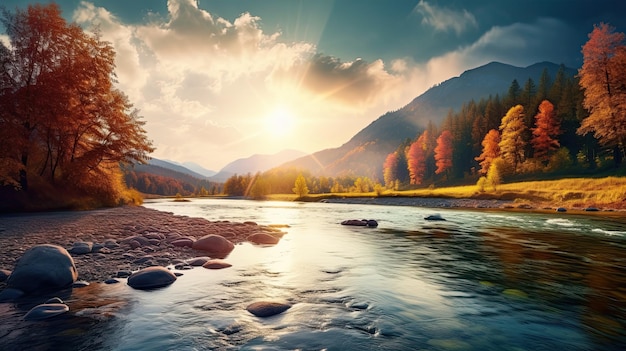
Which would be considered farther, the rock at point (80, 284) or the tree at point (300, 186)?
the tree at point (300, 186)

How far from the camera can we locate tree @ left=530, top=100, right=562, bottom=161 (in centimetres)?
6788

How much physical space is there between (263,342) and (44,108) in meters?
30.3

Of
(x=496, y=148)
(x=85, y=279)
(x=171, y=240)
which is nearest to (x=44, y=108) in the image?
(x=171, y=240)

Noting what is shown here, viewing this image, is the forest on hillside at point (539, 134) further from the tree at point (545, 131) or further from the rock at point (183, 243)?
the rock at point (183, 243)

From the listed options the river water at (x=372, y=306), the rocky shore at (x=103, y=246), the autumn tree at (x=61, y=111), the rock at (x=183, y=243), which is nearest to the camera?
the river water at (x=372, y=306)

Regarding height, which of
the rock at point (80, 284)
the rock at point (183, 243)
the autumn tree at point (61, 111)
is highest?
the autumn tree at point (61, 111)

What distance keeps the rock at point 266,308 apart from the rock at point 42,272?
17.0ft

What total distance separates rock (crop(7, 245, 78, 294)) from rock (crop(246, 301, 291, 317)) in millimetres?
5170

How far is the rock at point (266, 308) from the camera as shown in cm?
650

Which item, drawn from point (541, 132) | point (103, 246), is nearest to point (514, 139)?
point (541, 132)

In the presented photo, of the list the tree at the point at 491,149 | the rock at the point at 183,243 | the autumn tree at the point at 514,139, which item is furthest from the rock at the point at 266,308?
the tree at the point at 491,149

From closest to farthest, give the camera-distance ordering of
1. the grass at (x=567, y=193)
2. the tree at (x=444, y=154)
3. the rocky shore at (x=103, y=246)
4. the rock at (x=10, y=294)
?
the rock at (x=10, y=294) → the rocky shore at (x=103, y=246) → the grass at (x=567, y=193) → the tree at (x=444, y=154)

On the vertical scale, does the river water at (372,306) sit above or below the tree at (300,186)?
below

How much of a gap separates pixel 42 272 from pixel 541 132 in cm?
8577
